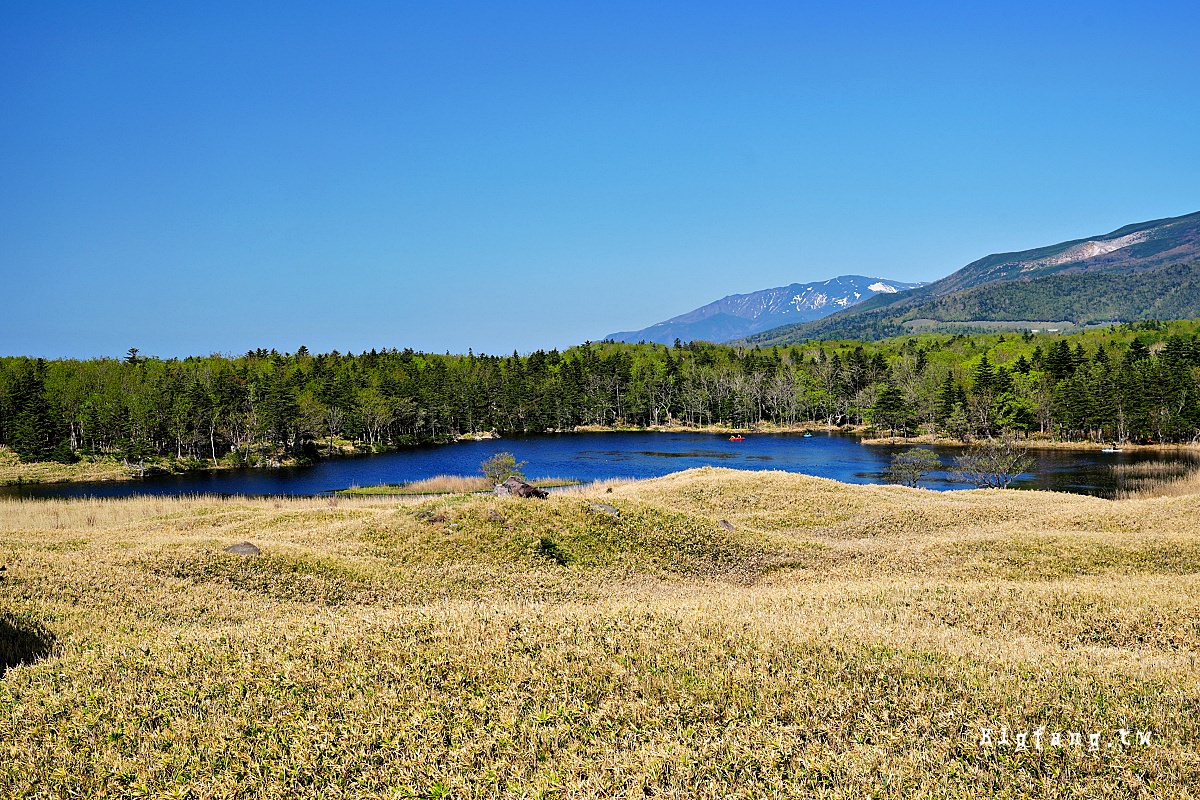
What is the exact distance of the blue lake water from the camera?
2864 inches

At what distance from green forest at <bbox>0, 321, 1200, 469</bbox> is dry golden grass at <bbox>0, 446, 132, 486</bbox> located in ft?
7.37

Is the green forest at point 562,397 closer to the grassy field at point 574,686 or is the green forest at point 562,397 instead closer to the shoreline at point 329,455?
the shoreline at point 329,455

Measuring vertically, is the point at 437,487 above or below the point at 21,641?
below

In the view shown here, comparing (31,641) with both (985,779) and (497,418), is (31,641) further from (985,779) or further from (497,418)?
(497,418)

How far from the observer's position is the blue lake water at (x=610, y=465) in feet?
239

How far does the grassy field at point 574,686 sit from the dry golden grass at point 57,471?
78237mm

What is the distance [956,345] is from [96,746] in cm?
21932

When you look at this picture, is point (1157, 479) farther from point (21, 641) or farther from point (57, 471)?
point (57, 471)

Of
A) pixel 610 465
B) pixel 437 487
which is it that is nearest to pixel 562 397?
pixel 610 465

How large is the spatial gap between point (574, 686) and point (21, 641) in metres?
10.3

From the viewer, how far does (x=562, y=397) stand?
156875 millimetres

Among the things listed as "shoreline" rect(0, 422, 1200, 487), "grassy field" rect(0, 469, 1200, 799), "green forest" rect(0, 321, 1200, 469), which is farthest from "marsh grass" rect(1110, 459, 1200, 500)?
"grassy field" rect(0, 469, 1200, 799)

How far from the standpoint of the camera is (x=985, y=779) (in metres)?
6.73

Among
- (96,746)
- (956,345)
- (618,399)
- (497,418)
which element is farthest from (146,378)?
(956,345)
